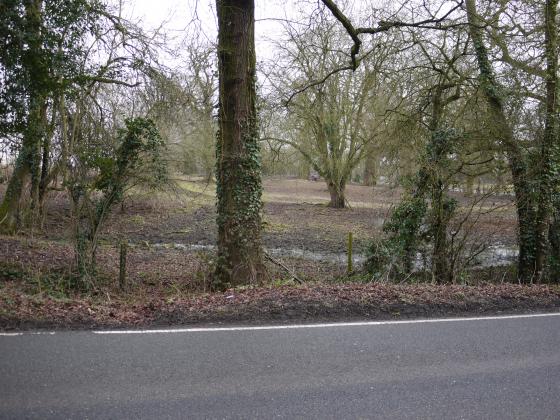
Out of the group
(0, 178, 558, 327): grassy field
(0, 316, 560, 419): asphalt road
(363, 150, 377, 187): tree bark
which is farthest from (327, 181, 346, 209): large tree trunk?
(0, 316, 560, 419): asphalt road

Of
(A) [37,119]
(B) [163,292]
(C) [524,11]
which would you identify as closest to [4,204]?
(A) [37,119]

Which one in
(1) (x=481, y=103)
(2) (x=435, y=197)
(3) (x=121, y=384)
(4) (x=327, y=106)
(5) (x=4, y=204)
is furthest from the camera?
(4) (x=327, y=106)

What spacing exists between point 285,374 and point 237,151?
6.51 meters

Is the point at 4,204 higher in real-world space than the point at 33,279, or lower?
higher

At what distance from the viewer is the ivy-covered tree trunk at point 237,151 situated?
35.9 ft

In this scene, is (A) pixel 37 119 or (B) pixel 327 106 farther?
(B) pixel 327 106

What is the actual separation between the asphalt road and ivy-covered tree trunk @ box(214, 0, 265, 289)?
171 inches

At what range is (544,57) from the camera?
43.1ft

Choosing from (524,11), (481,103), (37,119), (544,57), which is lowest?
(37,119)

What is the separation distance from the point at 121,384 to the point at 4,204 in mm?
16494

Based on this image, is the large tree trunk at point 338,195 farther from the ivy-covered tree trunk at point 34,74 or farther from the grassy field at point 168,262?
the ivy-covered tree trunk at point 34,74

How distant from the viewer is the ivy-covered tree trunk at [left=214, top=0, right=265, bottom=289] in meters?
11.0

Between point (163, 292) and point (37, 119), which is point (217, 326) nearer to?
point (163, 292)

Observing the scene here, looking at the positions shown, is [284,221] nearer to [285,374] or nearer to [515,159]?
[515,159]
